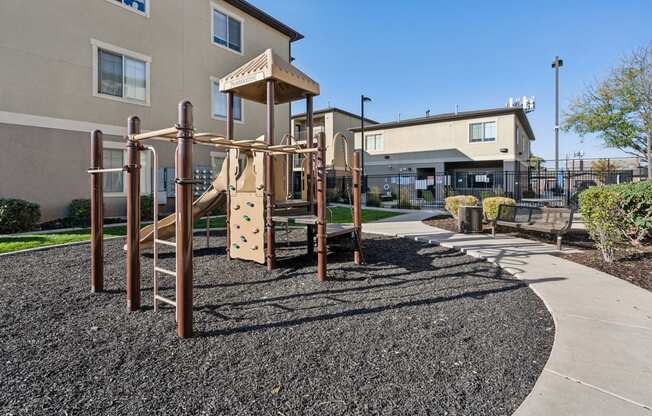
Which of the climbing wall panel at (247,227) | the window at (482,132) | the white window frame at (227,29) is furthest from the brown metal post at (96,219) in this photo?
the window at (482,132)

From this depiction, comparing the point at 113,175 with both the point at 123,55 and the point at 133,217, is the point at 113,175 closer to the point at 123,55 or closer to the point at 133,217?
the point at 123,55

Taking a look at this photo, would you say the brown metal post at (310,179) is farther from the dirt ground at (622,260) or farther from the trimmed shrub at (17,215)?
the trimmed shrub at (17,215)

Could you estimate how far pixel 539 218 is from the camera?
8.84 m

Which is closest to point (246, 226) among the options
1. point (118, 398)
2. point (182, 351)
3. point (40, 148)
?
point (182, 351)

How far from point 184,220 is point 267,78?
13.3ft

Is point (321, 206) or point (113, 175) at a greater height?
point (113, 175)

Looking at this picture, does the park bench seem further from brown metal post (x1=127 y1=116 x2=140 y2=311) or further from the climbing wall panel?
brown metal post (x1=127 y1=116 x2=140 y2=311)

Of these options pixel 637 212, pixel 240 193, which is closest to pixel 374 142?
pixel 637 212

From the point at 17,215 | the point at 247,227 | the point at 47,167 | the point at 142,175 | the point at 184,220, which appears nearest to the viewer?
the point at 184,220

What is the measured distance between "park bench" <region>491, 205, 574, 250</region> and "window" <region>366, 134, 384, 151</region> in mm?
23387

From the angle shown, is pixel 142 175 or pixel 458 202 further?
pixel 142 175

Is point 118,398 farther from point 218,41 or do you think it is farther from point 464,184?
point 464,184

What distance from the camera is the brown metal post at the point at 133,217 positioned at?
161 inches

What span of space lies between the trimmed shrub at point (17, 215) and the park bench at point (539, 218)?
12694mm
